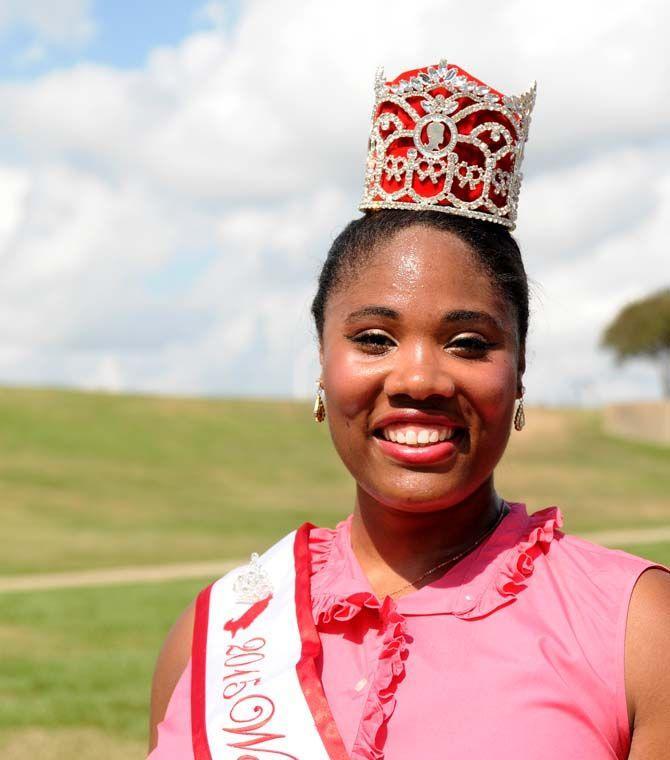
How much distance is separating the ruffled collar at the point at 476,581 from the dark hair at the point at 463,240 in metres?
0.42

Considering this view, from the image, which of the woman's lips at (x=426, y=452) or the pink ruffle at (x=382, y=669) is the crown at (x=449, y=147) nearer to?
the woman's lips at (x=426, y=452)

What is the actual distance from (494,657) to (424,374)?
585 millimetres

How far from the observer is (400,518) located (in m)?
2.61

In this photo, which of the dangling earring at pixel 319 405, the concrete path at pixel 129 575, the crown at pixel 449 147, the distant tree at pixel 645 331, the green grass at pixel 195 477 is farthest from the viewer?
the distant tree at pixel 645 331

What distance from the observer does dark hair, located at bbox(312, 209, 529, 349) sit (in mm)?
2521

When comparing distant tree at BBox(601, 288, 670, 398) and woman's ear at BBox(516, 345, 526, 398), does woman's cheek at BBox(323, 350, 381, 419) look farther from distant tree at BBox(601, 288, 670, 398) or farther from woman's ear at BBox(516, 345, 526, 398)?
distant tree at BBox(601, 288, 670, 398)

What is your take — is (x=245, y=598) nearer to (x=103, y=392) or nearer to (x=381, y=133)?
(x=381, y=133)

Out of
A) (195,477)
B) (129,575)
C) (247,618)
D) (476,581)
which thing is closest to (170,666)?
(247,618)

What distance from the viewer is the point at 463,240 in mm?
2525

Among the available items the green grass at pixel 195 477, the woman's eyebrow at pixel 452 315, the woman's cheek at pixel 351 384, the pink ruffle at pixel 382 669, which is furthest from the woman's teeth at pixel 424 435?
the green grass at pixel 195 477

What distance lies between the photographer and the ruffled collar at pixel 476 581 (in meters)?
2.38

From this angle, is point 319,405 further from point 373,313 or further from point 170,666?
point 170,666

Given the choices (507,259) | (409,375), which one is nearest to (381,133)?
(507,259)

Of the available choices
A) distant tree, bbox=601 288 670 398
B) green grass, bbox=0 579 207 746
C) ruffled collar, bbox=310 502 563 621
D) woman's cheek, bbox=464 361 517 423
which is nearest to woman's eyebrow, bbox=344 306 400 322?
woman's cheek, bbox=464 361 517 423
